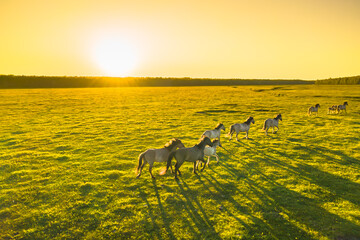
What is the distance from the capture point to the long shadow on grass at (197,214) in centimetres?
659

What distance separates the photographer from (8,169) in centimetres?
1206

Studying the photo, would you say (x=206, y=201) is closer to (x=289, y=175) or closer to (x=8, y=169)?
(x=289, y=175)

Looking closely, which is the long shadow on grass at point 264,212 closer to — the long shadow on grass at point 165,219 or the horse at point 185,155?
the horse at point 185,155

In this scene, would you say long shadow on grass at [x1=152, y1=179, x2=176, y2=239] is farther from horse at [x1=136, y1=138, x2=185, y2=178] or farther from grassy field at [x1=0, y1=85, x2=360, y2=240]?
horse at [x1=136, y1=138, x2=185, y2=178]

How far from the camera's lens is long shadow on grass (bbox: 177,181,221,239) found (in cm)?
659

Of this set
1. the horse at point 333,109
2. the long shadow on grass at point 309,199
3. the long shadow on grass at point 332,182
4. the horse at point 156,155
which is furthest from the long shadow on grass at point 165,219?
the horse at point 333,109

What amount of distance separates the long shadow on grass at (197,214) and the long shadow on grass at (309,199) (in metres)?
2.87

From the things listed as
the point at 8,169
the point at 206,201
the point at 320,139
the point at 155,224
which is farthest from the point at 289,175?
the point at 8,169

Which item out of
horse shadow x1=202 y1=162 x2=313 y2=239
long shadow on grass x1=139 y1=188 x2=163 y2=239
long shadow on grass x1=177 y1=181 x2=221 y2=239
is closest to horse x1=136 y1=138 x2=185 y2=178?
long shadow on grass x1=139 y1=188 x2=163 y2=239

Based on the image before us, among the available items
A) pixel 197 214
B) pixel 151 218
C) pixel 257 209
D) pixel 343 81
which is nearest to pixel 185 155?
pixel 197 214

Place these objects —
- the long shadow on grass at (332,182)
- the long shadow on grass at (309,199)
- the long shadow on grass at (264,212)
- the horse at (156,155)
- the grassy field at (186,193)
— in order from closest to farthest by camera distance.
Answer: the long shadow on grass at (264,212) < the long shadow on grass at (309,199) < the grassy field at (186,193) < the long shadow on grass at (332,182) < the horse at (156,155)

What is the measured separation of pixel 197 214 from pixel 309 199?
4.98 metres

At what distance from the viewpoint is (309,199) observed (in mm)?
8305

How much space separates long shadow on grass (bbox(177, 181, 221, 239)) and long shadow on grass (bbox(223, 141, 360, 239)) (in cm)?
287
